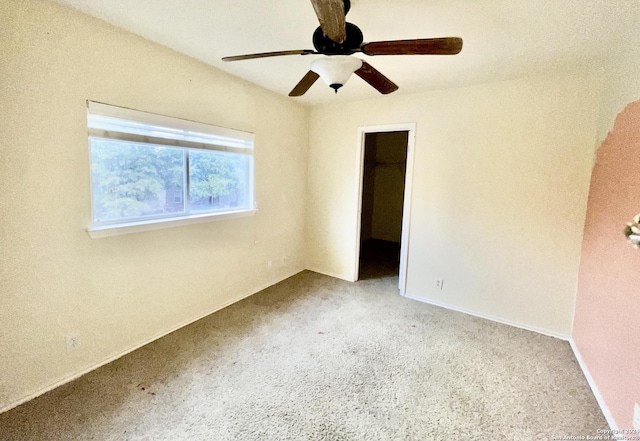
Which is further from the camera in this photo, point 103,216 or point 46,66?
point 103,216

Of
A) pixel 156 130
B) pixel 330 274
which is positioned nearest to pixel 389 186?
pixel 330 274

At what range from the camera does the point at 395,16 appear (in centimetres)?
176

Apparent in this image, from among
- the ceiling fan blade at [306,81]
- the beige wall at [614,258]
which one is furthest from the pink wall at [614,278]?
the ceiling fan blade at [306,81]

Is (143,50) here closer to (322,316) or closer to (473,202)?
(322,316)

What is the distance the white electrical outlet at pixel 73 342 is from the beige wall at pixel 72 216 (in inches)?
1.2

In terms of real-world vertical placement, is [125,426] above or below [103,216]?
below

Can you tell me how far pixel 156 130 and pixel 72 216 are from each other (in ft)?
2.89

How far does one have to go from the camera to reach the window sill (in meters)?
2.03

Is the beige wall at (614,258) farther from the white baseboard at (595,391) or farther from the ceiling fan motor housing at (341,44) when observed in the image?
the ceiling fan motor housing at (341,44)

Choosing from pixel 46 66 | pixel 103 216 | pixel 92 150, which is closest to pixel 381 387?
pixel 103 216

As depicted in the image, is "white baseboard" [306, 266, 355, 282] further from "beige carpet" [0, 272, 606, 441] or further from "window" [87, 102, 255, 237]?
"window" [87, 102, 255, 237]

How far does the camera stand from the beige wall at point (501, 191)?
2525mm

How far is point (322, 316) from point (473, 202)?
1969 mm

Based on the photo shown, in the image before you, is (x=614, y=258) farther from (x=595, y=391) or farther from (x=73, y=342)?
(x=73, y=342)
